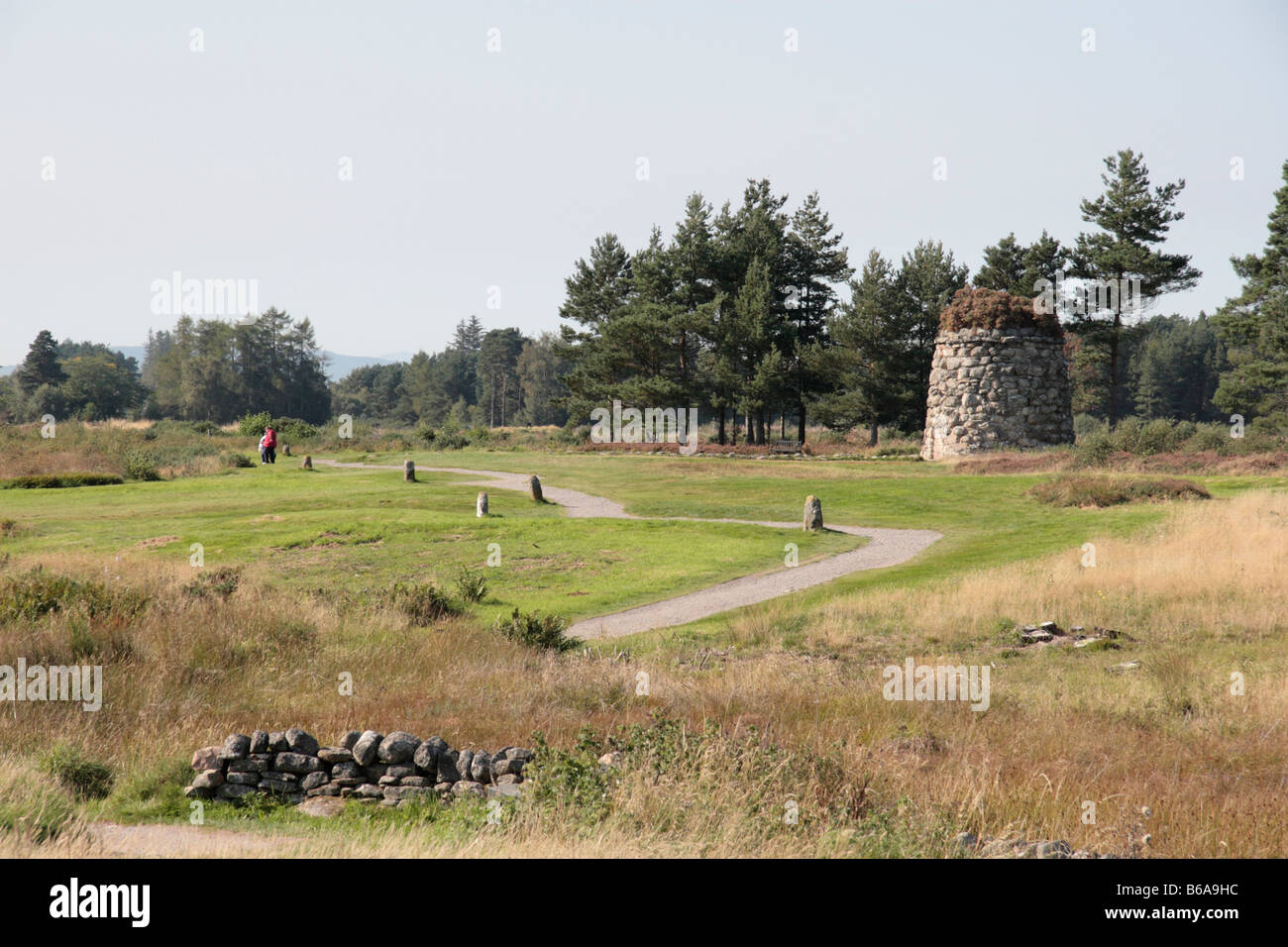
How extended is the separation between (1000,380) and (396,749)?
43754 mm

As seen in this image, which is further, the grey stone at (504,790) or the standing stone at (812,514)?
the standing stone at (812,514)

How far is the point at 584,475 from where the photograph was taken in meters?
43.3

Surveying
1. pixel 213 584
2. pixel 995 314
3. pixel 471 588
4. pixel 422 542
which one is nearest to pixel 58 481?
pixel 422 542

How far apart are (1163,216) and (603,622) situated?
167 feet

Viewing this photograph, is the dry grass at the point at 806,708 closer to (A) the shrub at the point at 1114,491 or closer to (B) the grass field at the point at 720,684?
(B) the grass field at the point at 720,684

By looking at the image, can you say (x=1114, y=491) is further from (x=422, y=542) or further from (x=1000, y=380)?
(x=422, y=542)

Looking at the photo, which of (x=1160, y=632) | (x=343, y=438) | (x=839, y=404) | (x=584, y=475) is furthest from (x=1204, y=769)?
(x=343, y=438)

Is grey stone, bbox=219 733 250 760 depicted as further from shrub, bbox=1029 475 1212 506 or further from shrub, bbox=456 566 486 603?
shrub, bbox=1029 475 1212 506

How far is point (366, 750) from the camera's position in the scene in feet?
27.5

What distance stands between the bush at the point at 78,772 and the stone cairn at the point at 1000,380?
43.9 metres

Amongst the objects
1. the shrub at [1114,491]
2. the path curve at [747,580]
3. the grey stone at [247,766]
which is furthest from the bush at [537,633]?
the shrub at [1114,491]

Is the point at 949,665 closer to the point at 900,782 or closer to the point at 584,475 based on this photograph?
the point at 900,782

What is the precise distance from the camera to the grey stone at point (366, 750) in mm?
8367

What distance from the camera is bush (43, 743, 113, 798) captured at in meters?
7.55
